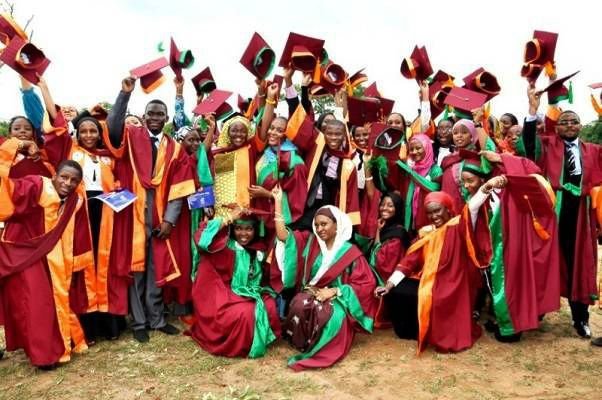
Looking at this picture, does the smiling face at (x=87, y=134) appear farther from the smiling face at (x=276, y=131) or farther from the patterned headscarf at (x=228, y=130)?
the smiling face at (x=276, y=131)

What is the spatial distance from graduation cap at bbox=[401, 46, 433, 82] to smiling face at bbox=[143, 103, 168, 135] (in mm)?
3180

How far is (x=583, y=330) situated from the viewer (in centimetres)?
536

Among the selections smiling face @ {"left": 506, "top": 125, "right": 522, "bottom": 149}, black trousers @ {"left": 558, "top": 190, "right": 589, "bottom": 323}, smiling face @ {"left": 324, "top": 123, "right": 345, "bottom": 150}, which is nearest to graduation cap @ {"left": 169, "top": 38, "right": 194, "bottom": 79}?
Result: smiling face @ {"left": 324, "top": 123, "right": 345, "bottom": 150}

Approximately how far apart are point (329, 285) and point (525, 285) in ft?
6.18

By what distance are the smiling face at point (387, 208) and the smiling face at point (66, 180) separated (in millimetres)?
3061

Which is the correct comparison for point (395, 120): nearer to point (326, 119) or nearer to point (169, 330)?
point (326, 119)

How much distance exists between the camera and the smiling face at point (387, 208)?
5633 millimetres

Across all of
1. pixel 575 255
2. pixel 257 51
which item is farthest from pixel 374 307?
pixel 257 51

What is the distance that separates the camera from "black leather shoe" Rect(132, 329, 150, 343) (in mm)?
5188

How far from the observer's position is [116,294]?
5137 millimetres

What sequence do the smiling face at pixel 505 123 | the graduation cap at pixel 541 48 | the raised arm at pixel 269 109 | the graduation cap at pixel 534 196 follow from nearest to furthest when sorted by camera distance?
the graduation cap at pixel 534 196
the graduation cap at pixel 541 48
the raised arm at pixel 269 109
the smiling face at pixel 505 123

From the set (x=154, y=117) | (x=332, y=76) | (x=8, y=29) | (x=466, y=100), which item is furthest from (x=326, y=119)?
(x=8, y=29)

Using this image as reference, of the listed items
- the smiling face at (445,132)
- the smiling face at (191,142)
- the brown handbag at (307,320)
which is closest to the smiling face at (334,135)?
the smiling face at (445,132)

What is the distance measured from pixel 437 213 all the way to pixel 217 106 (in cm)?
252
